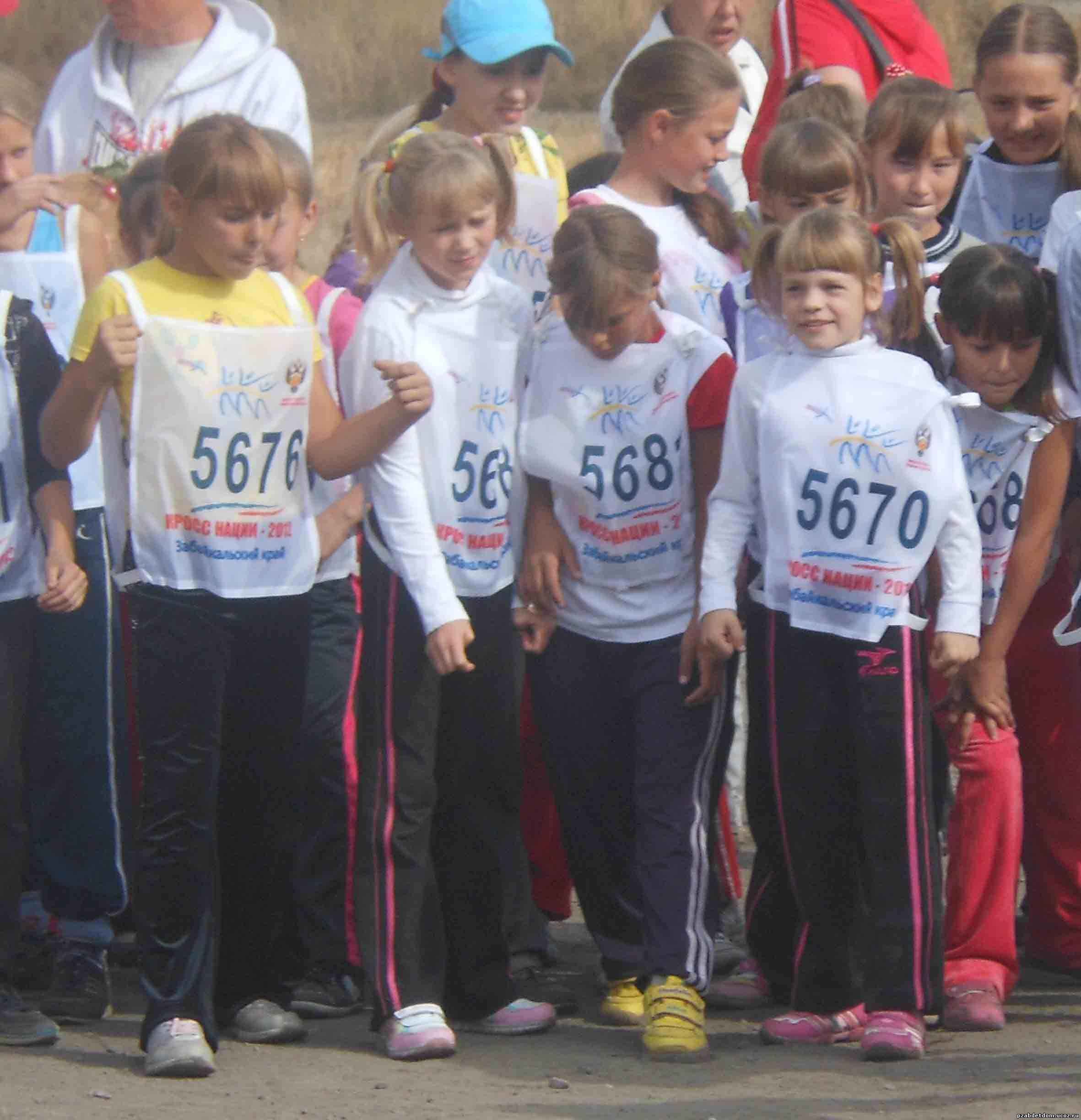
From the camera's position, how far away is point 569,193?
6129 mm

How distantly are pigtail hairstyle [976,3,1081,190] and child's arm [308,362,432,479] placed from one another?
171 cm

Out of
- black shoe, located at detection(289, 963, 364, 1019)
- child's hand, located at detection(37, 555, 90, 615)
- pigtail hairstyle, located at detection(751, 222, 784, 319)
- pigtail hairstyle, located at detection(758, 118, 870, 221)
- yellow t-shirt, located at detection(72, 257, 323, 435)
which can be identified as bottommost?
black shoe, located at detection(289, 963, 364, 1019)

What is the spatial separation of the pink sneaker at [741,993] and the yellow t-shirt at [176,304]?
1652 millimetres

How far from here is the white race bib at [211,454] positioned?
4.55 meters

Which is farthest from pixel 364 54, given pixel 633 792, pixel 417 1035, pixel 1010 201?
pixel 417 1035

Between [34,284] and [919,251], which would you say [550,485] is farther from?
[34,284]

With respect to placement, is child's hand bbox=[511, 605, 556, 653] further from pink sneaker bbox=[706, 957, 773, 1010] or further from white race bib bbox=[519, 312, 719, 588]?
pink sneaker bbox=[706, 957, 773, 1010]

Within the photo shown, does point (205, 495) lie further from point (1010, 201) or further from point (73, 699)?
point (1010, 201)

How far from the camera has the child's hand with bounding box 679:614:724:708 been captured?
4809mm

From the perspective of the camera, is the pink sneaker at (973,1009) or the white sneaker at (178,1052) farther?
the pink sneaker at (973,1009)

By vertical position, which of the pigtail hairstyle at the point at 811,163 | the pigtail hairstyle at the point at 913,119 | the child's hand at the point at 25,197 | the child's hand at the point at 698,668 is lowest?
the child's hand at the point at 698,668

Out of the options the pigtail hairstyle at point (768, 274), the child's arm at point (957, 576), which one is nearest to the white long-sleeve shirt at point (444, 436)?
the pigtail hairstyle at point (768, 274)

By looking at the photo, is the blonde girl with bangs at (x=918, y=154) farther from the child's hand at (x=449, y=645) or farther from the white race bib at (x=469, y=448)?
the child's hand at (x=449, y=645)

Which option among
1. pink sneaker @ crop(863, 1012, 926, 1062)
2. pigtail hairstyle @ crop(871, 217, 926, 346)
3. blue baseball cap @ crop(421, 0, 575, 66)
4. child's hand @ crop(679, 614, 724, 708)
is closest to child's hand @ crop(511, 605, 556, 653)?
child's hand @ crop(679, 614, 724, 708)
